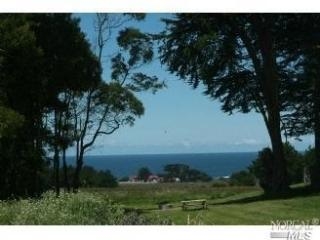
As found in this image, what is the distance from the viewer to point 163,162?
48.2ft

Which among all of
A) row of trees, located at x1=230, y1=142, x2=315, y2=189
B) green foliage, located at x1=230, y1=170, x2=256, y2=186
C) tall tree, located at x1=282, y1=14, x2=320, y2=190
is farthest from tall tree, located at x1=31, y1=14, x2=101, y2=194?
tall tree, located at x1=282, y1=14, x2=320, y2=190

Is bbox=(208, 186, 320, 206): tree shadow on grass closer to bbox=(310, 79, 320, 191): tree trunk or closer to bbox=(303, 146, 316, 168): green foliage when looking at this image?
bbox=(310, 79, 320, 191): tree trunk

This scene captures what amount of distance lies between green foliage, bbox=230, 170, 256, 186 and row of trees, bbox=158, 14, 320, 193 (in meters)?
A: 0.49

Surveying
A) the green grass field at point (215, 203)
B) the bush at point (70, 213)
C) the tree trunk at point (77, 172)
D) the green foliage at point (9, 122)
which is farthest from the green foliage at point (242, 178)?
the green foliage at point (9, 122)


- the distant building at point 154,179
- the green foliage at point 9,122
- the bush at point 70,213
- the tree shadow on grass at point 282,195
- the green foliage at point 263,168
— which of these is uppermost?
the green foliage at point 9,122

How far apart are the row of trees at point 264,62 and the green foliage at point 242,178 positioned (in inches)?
19.5

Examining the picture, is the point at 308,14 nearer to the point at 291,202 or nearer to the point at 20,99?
the point at 291,202

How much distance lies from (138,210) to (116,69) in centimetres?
274

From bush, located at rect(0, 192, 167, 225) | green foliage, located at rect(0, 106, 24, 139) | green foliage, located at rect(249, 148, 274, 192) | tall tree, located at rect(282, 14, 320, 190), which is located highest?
tall tree, located at rect(282, 14, 320, 190)

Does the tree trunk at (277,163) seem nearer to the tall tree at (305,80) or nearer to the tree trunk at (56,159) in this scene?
the tall tree at (305,80)

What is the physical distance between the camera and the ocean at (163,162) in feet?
47.8

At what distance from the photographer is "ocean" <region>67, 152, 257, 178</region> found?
14578 mm
